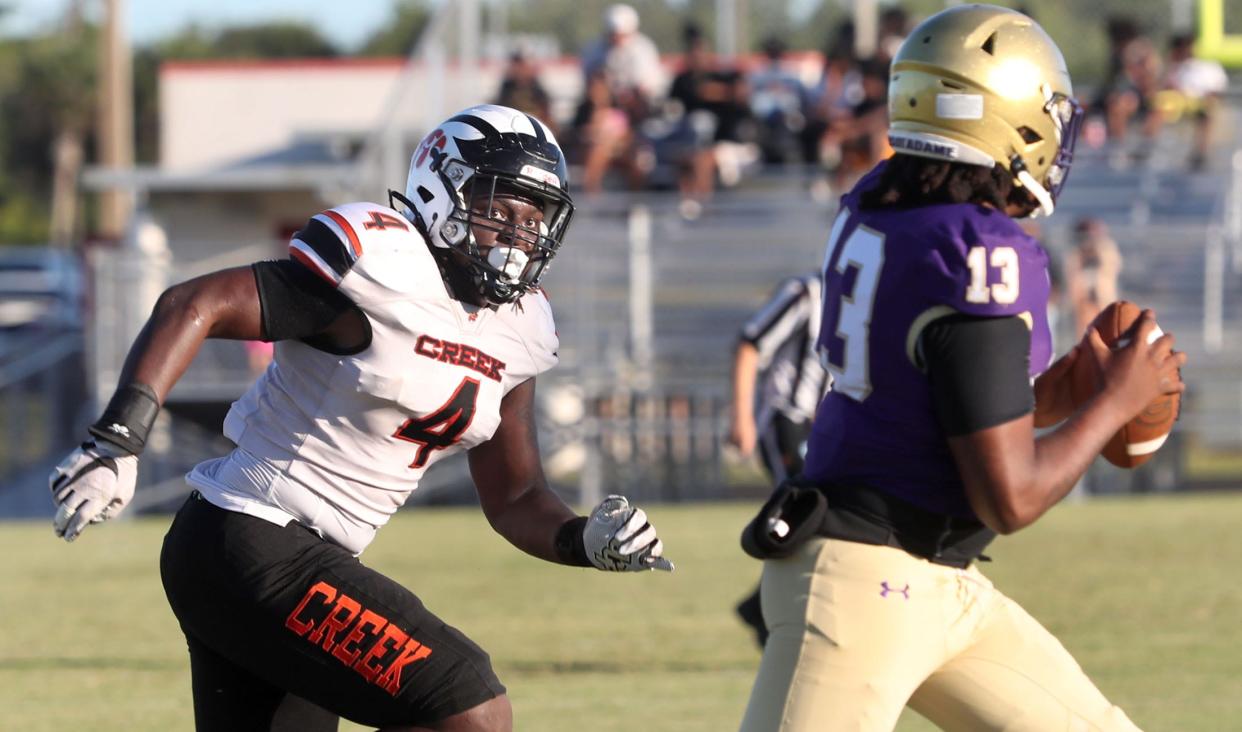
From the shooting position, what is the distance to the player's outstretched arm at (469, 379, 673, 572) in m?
3.84

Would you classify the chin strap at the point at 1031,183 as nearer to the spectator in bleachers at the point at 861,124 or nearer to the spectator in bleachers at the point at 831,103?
the spectator in bleachers at the point at 861,124

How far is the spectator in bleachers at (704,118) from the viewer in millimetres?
18234

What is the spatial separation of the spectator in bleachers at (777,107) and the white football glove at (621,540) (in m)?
15.2

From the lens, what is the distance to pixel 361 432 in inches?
151

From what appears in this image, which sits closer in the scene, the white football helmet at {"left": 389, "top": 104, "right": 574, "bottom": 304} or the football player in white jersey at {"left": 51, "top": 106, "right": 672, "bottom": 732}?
the football player in white jersey at {"left": 51, "top": 106, "right": 672, "bottom": 732}

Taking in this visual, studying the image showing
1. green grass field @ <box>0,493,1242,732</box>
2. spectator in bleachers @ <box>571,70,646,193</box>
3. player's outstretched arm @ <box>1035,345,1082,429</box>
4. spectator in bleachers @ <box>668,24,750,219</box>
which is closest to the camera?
player's outstretched arm @ <box>1035,345,1082,429</box>

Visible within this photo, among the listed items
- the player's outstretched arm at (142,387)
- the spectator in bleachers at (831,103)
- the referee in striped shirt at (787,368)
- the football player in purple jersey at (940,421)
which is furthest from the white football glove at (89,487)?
the spectator in bleachers at (831,103)

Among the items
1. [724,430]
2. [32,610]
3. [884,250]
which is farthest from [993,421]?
[724,430]

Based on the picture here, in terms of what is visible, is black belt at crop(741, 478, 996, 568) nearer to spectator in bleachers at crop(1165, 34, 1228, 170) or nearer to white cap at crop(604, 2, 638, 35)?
white cap at crop(604, 2, 638, 35)

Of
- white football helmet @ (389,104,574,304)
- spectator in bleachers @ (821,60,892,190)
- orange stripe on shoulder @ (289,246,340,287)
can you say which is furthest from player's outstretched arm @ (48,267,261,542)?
spectator in bleachers @ (821,60,892,190)

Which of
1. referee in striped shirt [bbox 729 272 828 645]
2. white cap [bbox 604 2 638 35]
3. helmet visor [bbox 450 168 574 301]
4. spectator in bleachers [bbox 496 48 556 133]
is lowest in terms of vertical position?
spectator in bleachers [bbox 496 48 556 133]

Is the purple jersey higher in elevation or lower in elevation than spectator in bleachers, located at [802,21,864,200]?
higher

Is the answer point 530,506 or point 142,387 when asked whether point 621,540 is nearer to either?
point 530,506

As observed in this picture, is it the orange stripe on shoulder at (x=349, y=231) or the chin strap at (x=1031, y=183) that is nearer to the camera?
the chin strap at (x=1031, y=183)
